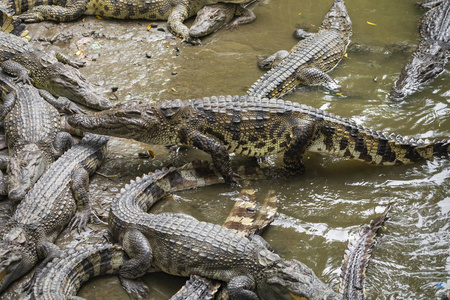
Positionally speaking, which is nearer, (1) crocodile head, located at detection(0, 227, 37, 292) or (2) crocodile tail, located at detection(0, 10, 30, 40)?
(1) crocodile head, located at detection(0, 227, 37, 292)

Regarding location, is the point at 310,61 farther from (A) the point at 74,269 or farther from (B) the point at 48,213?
(A) the point at 74,269

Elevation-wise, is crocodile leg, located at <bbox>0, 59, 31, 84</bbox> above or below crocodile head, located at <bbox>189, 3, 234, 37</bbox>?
below

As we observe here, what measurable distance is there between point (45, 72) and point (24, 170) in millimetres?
2232

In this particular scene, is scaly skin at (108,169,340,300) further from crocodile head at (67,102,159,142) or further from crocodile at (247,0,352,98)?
crocodile at (247,0,352,98)

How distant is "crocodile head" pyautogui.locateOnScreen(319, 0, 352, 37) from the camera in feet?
27.3

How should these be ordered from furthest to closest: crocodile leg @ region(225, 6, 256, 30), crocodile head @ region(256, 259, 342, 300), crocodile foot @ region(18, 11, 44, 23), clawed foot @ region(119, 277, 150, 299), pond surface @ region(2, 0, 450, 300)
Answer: crocodile leg @ region(225, 6, 256, 30) < crocodile foot @ region(18, 11, 44, 23) < pond surface @ region(2, 0, 450, 300) < clawed foot @ region(119, 277, 150, 299) < crocodile head @ region(256, 259, 342, 300)

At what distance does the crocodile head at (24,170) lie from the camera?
5.05m

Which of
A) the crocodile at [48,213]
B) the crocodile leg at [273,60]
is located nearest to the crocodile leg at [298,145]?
the crocodile at [48,213]

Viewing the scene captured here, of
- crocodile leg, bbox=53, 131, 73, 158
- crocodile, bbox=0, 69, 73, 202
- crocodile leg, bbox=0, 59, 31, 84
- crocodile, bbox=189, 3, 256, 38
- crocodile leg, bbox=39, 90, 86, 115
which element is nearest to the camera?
crocodile, bbox=0, 69, 73, 202

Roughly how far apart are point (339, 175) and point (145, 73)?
3.37 metres

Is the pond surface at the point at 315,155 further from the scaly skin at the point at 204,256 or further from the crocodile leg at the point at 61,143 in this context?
the crocodile leg at the point at 61,143

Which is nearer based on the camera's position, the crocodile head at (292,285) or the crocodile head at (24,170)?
the crocodile head at (292,285)

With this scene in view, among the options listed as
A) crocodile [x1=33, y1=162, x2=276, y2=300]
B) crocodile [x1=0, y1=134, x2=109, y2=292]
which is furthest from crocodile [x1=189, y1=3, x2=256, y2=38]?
crocodile [x1=33, y1=162, x2=276, y2=300]

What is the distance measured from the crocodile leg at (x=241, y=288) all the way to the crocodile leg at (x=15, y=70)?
4373mm
